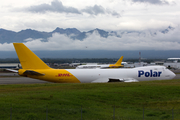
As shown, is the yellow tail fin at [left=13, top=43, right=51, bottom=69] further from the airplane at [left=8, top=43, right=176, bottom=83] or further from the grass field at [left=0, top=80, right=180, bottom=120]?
the grass field at [left=0, top=80, right=180, bottom=120]

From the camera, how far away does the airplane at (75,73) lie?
36031 mm

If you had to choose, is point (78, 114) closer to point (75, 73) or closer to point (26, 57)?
point (75, 73)

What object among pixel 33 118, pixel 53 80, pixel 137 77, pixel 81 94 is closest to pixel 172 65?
pixel 137 77

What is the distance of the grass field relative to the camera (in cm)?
1653

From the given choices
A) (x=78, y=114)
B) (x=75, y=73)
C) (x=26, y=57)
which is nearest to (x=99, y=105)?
(x=78, y=114)

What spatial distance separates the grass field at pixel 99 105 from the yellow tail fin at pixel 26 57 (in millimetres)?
13873

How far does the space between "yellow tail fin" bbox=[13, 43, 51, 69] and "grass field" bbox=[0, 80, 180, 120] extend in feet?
45.5

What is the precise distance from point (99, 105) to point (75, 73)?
56.6 ft

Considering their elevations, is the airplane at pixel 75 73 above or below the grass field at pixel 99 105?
above

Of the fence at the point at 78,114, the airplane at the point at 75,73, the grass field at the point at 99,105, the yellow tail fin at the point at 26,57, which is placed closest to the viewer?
the fence at the point at 78,114

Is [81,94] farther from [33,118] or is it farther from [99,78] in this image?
[99,78]

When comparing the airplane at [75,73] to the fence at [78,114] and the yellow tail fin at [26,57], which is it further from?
the fence at [78,114]

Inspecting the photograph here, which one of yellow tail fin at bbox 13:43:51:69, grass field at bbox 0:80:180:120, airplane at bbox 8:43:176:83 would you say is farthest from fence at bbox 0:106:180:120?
yellow tail fin at bbox 13:43:51:69

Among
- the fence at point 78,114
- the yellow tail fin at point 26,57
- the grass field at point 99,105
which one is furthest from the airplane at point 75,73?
the fence at point 78,114
